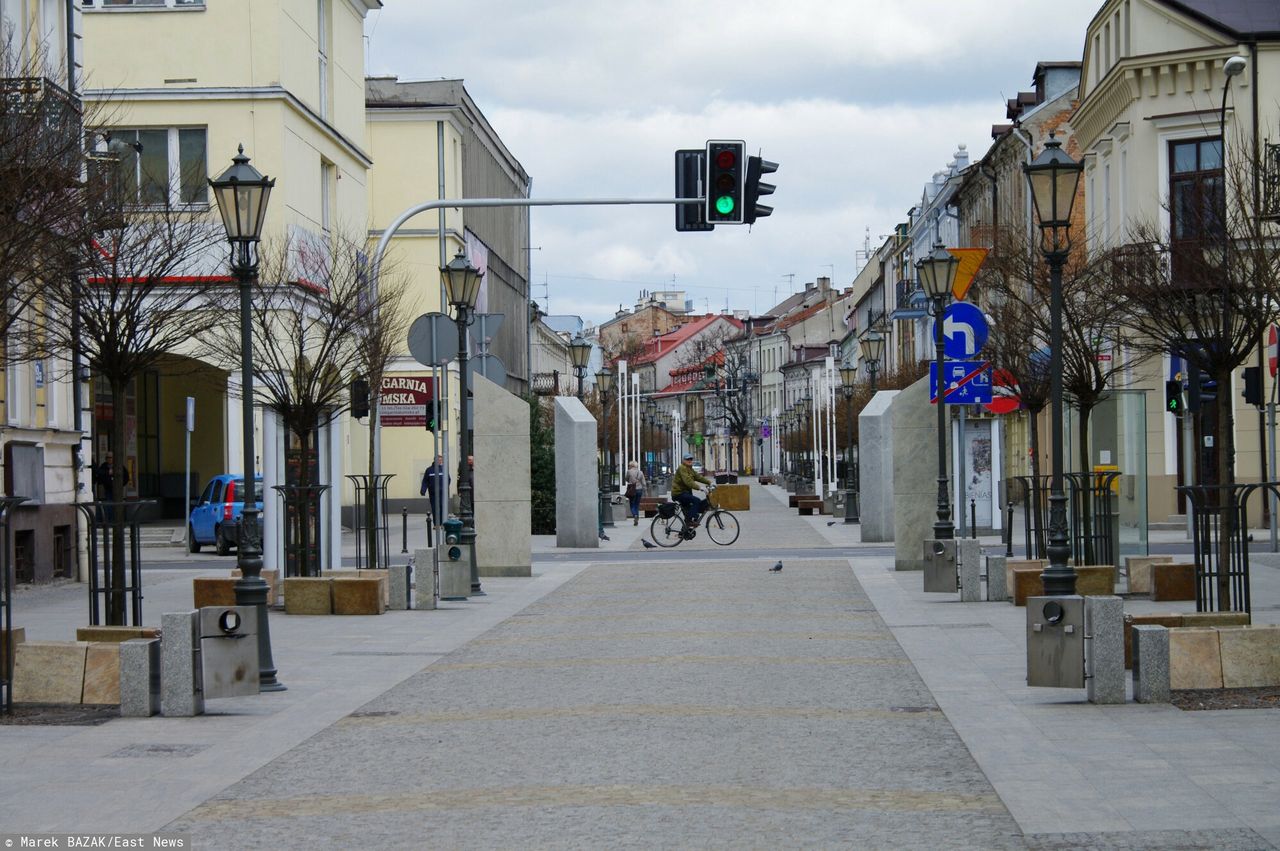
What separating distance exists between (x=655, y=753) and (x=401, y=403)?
18163mm

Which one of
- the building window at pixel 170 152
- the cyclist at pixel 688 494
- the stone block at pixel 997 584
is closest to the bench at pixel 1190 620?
the stone block at pixel 997 584

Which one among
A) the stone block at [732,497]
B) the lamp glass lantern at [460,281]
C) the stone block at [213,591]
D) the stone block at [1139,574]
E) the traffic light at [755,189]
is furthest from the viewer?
the stone block at [732,497]

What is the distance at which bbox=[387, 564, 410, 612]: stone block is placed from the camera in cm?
2100

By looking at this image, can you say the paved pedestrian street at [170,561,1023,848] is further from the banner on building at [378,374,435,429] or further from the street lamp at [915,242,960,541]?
the banner on building at [378,374,435,429]

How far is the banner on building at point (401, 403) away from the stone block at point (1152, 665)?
668 inches

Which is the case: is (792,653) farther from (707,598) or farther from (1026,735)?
(707,598)

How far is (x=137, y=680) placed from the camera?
1205 cm

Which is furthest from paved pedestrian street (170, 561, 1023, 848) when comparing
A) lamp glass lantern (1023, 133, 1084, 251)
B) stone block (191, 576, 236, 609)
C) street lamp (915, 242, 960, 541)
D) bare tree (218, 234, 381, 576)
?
street lamp (915, 242, 960, 541)

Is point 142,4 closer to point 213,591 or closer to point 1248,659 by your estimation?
point 213,591

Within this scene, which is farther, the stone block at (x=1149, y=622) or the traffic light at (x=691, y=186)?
the traffic light at (x=691, y=186)

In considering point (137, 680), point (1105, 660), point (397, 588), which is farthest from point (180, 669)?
point (397, 588)

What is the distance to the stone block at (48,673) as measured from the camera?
12.3 m

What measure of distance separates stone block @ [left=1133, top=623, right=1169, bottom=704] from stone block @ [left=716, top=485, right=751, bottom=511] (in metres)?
46.6

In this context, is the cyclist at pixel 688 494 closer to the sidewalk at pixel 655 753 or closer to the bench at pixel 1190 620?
the sidewalk at pixel 655 753
